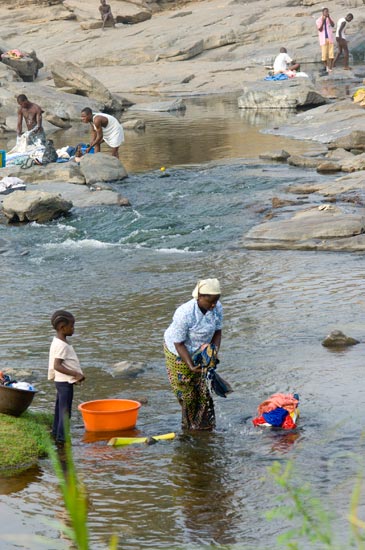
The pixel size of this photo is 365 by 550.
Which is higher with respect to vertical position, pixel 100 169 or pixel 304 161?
pixel 100 169

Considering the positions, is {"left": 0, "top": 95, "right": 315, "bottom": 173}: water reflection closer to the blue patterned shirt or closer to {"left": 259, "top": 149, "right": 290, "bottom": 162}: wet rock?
{"left": 259, "top": 149, "right": 290, "bottom": 162}: wet rock

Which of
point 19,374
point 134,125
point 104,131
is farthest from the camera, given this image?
point 134,125

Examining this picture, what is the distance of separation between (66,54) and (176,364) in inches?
1316

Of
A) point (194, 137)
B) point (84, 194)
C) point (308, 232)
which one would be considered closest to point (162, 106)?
point (194, 137)

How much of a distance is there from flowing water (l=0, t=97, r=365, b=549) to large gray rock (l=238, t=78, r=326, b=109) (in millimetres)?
8711

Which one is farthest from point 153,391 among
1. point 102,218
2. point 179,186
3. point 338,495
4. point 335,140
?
point 335,140

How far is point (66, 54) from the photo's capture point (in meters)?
38.5

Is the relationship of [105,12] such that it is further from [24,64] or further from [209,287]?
[209,287]

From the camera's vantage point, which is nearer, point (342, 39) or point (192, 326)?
point (192, 326)

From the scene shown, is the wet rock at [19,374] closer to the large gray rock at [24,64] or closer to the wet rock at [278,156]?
the wet rock at [278,156]

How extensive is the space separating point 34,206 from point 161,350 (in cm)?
638

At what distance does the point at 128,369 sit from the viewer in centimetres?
809

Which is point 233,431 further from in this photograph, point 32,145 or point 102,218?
point 32,145

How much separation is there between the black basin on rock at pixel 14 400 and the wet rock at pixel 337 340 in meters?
2.80
